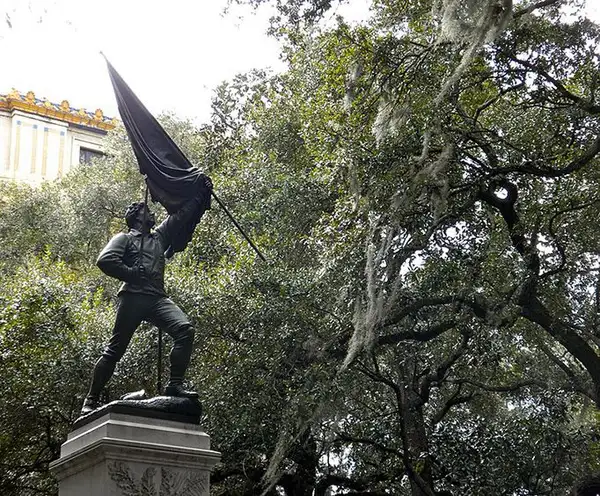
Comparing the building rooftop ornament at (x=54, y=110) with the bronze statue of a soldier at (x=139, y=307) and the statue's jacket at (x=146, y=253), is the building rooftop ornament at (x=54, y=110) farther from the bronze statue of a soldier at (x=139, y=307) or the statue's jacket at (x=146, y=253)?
the bronze statue of a soldier at (x=139, y=307)

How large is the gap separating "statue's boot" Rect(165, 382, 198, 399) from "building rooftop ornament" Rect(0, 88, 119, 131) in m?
29.0

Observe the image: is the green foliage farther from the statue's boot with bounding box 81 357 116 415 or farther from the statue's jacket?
the statue's boot with bounding box 81 357 116 415

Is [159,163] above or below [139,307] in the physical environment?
above

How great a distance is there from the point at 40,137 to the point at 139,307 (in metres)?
30.4

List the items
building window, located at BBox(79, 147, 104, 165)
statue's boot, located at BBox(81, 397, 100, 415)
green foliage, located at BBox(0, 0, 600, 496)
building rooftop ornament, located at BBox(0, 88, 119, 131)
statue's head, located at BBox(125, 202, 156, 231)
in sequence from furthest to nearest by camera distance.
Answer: building window, located at BBox(79, 147, 104, 165) < building rooftop ornament, located at BBox(0, 88, 119, 131) < green foliage, located at BBox(0, 0, 600, 496) < statue's head, located at BBox(125, 202, 156, 231) < statue's boot, located at BBox(81, 397, 100, 415)

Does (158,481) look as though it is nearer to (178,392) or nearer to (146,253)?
(178,392)

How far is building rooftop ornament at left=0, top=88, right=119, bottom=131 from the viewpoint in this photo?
124 ft

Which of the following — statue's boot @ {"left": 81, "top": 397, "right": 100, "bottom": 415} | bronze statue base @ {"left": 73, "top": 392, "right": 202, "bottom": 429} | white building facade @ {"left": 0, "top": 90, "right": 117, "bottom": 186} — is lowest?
bronze statue base @ {"left": 73, "top": 392, "right": 202, "bottom": 429}

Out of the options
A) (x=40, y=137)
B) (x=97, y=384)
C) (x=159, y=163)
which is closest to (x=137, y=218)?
(x=159, y=163)

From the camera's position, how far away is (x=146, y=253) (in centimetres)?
996

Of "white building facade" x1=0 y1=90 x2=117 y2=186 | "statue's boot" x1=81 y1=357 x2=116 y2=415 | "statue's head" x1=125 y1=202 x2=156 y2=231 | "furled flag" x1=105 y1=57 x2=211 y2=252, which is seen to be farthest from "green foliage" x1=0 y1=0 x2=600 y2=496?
"white building facade" x1=0 y1=90 x2=117 y2=186

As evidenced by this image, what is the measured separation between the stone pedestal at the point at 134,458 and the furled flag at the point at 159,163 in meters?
2.37

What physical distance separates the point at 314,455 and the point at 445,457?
8.04 ft

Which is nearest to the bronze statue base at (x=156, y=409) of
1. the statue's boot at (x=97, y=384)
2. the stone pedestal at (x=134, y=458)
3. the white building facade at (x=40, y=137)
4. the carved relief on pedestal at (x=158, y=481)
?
the stone pedestal at (x=134, y=458)
